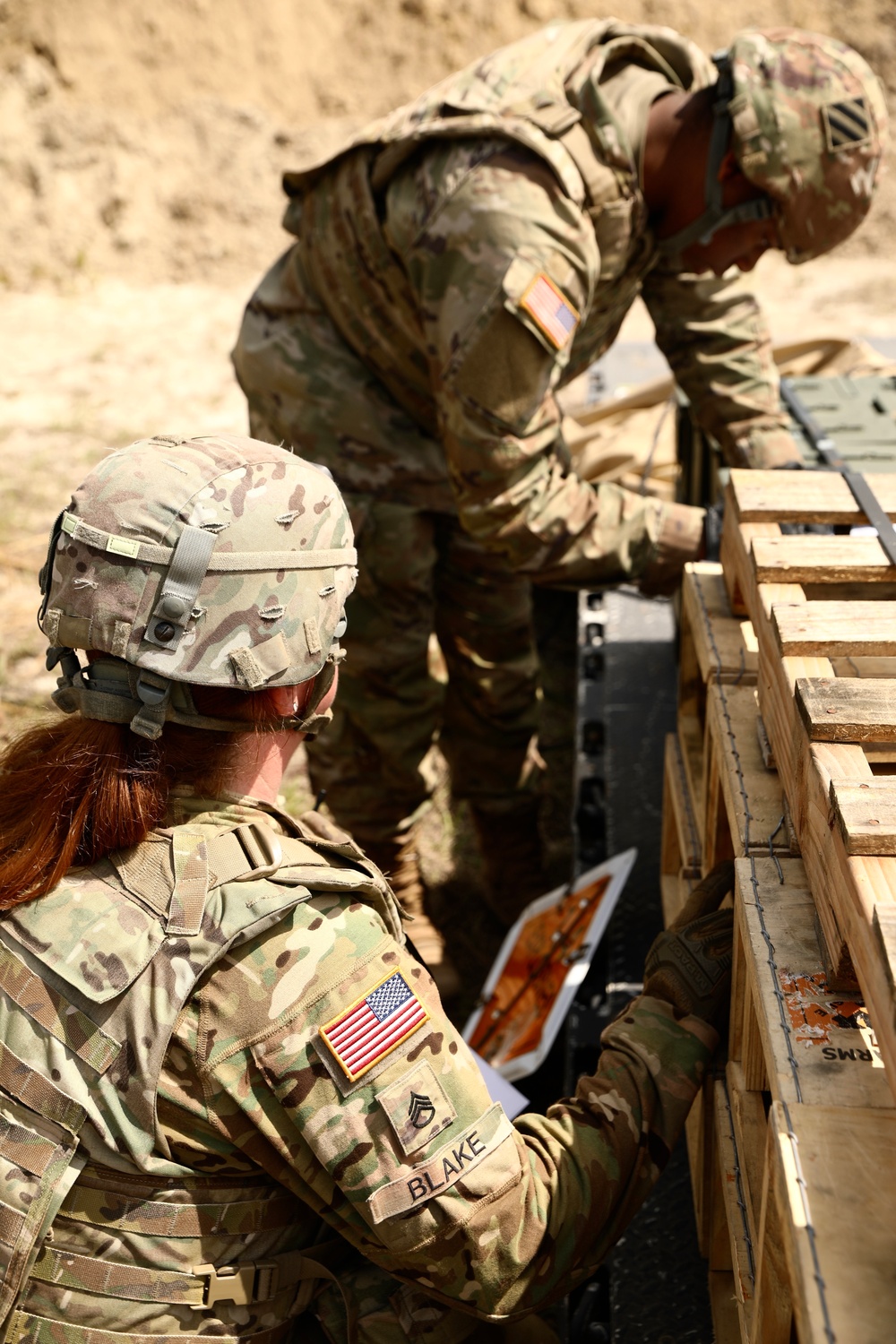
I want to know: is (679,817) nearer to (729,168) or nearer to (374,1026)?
(374,1026)

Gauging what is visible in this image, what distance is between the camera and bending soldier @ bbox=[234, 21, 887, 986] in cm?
273

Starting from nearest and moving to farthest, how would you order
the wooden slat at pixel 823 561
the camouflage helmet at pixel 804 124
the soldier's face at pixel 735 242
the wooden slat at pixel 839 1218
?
1. the wooden slat at pixel 839 1218
2. the wooden slat at pixel 823 561
3. the camouflage helmet at pixel 804 124
4. the soldier's face at pixel 735 242

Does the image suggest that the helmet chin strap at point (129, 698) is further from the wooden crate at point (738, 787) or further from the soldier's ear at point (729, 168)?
the soldier's ear at point (729, 168)

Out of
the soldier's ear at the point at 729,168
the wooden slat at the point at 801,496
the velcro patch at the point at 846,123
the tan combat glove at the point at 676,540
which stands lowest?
the wooden slat at the point at 801,496

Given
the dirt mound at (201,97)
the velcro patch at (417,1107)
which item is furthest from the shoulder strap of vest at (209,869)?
the dirt mound at (201,97)

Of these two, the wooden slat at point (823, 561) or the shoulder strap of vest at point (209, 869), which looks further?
the wooden slat at point (823, 561)

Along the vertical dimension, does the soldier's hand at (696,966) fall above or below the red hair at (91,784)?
below

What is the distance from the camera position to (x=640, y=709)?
13.6 ft

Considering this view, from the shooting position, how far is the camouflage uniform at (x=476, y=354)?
272 centimetres

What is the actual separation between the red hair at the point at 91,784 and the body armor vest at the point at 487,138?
1584 millimetres

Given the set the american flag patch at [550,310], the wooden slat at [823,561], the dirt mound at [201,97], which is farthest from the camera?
the dirt mound at [201,97]

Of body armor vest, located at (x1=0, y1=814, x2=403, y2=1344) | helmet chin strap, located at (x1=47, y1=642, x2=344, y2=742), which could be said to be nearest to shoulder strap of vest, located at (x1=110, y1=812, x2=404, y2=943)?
body armor vest, located at (x1=0, y1=814, x2=403, y2=1344)

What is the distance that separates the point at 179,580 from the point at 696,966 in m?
0.95

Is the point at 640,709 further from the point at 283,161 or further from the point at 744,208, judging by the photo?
the point at 283,161
